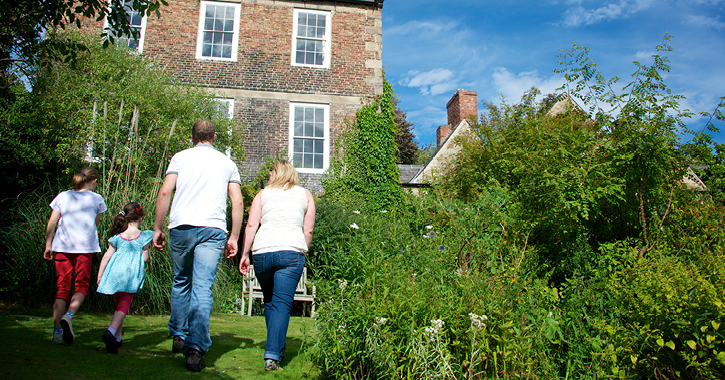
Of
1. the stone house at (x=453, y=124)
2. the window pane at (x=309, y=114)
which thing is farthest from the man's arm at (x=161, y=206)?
the stone house at (x=453, y=124)

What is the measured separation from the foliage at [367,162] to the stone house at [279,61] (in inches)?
15.4

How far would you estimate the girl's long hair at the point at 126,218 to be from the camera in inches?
168

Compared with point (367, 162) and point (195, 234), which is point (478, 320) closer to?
point (195, 234)

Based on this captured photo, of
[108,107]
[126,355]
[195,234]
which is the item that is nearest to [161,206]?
[195,234]

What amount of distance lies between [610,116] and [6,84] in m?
10.5

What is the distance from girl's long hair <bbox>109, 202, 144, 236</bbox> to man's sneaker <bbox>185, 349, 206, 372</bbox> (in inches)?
65.8

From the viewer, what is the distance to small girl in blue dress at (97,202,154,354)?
3805mm

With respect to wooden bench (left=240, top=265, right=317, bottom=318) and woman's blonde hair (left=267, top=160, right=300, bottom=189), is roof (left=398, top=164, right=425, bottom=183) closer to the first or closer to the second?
wooden bench (left=240, top=265, right=317, bottom=318)

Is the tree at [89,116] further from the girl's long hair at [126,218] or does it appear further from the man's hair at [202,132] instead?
the man's hair at [202,132]

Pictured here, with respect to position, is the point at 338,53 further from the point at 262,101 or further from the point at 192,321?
the point at 192,321

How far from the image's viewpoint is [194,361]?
321cm

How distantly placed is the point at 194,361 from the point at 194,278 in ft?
1.93

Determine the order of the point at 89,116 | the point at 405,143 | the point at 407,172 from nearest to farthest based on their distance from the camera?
1. the point at 89,116
2. the point at 407,172
3. the point at 405,143

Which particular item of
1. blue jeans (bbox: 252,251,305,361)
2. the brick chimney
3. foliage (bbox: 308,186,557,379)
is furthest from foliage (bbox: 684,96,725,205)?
the brick chimney
